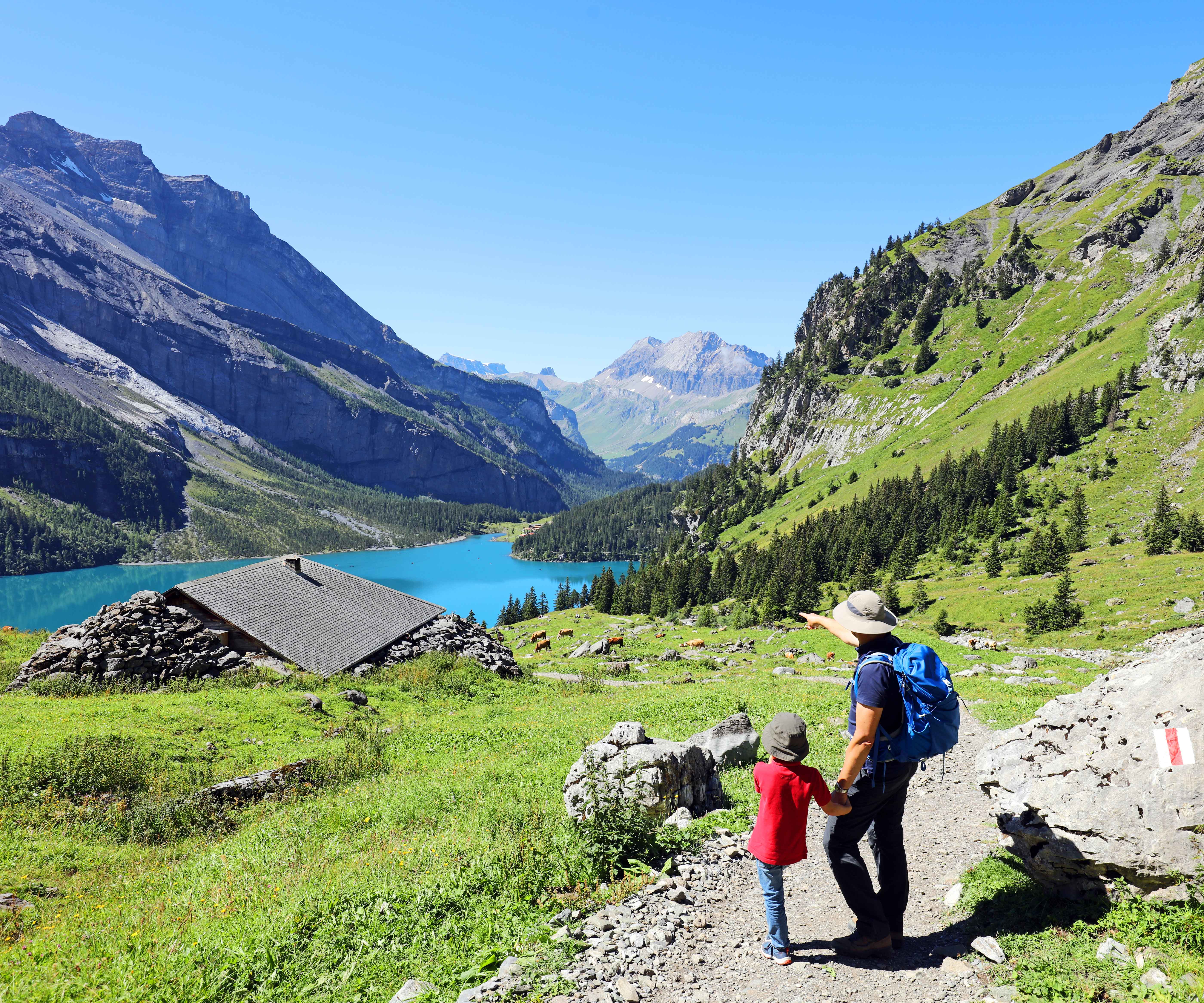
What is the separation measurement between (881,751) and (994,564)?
230 feet

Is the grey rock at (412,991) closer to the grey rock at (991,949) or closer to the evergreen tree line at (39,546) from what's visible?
the grey rock at (991,949)

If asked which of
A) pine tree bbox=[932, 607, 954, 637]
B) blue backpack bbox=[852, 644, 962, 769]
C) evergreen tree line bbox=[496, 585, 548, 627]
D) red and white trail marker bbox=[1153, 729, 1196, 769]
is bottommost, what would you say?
evergreen tree line bbox=[496, 585, 548, 627]

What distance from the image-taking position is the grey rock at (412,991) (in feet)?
18.0

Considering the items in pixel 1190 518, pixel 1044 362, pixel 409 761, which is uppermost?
pixel 1044 362

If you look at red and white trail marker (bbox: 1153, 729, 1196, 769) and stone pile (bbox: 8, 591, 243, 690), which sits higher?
red and white trail marker (bbox: 1153, 729, 1196, 769)

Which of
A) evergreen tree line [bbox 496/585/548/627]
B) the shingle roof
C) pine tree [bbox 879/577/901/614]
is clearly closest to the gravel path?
the shingle roof

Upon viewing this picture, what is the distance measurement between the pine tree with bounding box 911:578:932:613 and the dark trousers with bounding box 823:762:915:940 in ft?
177

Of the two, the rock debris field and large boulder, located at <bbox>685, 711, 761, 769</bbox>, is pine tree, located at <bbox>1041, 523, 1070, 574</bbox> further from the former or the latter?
the rock debris field

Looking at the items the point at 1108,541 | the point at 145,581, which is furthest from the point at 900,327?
the point at 145,581

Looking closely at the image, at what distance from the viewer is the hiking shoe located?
5.77 metres

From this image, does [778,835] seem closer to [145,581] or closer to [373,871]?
[373,871]

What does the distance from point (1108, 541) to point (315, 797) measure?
73.7 m

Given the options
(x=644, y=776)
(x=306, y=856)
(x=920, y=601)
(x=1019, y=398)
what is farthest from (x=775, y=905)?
(x=1019, y=398)

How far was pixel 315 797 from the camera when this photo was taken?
12062 mm
